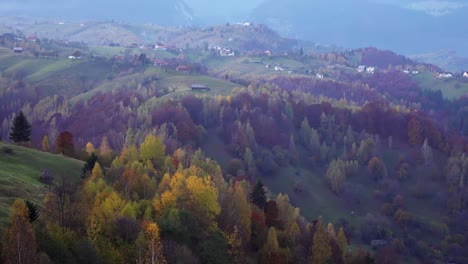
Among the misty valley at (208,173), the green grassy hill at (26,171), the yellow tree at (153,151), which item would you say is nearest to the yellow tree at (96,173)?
the misty valley at (208,173)

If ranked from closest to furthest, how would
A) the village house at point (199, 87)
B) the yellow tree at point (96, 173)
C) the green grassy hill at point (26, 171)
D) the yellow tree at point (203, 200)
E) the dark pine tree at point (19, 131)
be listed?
the green grassy hill at point (26, 171)
the yellow tree at point (203, 200)
the yellow tree at point (96, 173)
the dark pine tree at point (19, 131)
the village house at point (199, 87)

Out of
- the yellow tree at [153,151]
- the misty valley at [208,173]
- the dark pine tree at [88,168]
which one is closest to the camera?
the misty valley at [208,173]

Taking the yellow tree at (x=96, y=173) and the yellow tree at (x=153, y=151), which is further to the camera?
the yellow tree at (x=153, y=151)

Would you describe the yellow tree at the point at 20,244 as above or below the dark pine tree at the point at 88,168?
above

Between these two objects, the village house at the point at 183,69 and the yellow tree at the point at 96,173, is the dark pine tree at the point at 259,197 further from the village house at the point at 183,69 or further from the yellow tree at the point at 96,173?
the village house at the point at 183,69

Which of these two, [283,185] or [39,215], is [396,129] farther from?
[39,215]

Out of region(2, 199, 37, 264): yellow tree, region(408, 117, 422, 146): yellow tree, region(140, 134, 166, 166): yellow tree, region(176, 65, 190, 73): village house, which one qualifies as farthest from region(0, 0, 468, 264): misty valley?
region(176, 65, 190, 73): village house
